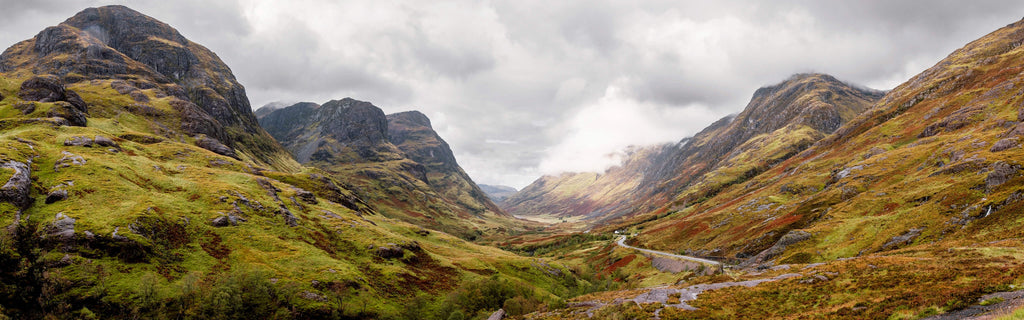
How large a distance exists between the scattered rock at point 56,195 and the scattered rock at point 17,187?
1659mm

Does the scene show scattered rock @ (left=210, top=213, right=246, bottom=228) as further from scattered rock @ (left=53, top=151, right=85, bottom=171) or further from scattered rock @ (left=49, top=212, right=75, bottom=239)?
scattered rock @ (left=53, top=151, right=85, bottom=171)

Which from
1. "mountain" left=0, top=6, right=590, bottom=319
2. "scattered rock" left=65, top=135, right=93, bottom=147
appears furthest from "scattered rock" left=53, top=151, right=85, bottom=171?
"scattered rock" left=65, top=135, right=93, bottom=147

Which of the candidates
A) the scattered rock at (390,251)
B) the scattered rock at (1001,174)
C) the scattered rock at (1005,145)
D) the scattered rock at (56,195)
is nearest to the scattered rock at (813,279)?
the scattered rock at (1001,174)

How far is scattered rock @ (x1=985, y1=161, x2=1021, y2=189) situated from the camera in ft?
192

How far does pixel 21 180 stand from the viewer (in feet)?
170

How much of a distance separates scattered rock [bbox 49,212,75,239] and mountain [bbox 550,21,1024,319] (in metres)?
69.5

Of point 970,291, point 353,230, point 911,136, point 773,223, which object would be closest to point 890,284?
point 970,291

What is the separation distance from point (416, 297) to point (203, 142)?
554 ft

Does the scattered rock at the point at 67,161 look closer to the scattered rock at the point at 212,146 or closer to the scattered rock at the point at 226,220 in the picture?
the scattered rock at the point at 226,220

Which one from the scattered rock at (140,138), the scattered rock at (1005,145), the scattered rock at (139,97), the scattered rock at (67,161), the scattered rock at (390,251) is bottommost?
the scattered rock at (390,251)

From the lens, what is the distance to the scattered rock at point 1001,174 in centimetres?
5863

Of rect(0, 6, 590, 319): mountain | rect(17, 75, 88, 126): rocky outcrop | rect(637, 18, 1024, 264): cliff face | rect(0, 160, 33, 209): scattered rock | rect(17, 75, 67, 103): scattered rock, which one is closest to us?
rect(0, 6, 590, 319): mountain

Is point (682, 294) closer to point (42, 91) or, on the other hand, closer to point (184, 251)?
point (184, 251)

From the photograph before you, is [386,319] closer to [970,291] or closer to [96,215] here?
[96,215]
